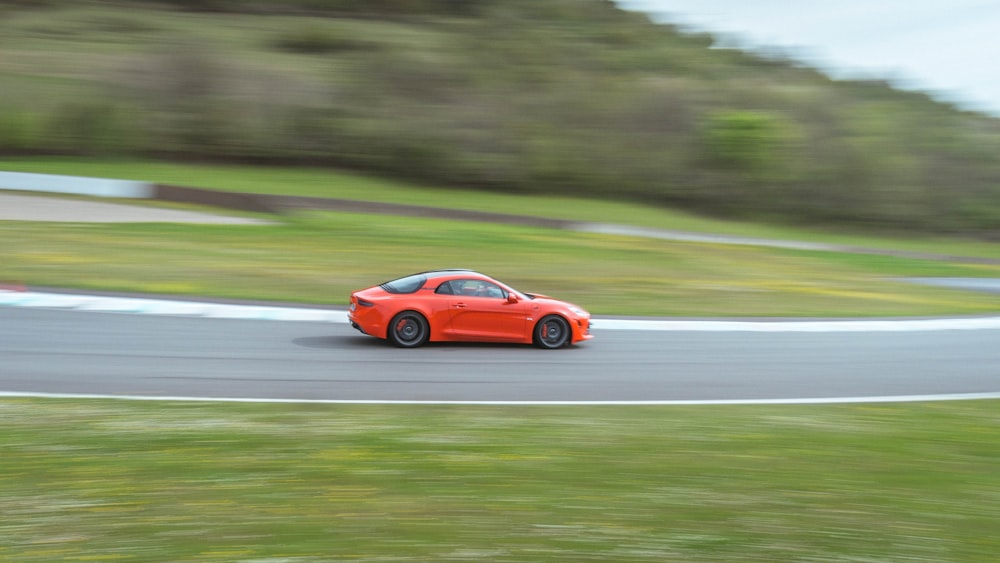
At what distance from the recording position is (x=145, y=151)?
3769 cm

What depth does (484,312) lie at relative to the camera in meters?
12.0

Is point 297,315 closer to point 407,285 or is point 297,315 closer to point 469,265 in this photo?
point 407,285

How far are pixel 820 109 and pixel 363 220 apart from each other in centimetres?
3160

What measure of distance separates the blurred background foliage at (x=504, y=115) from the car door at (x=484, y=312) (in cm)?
2804

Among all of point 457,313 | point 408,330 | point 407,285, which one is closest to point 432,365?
point 408,330

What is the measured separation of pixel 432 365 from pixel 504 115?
3342cm

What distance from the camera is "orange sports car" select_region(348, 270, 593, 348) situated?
11.6 meters

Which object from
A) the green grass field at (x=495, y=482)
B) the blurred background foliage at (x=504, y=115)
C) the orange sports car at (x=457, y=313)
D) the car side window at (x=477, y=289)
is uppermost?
the blurred background foliage at (x=504, y=115)

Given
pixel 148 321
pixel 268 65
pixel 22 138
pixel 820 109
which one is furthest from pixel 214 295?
pixel 820 109

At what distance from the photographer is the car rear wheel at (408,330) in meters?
11.7

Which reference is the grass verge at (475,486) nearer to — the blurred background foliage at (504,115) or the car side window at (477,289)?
the car side window at (477,289)

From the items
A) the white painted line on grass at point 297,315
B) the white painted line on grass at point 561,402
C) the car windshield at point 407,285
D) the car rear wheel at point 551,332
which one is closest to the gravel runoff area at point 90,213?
the white painted line on grass at point 297,315

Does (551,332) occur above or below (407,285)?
below

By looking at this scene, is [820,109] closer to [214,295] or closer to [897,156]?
[897,156]
